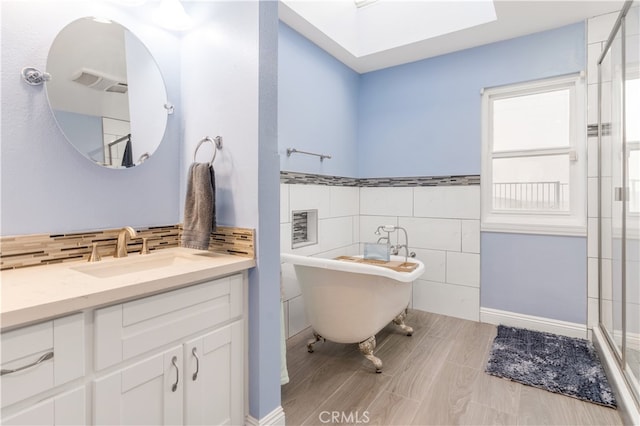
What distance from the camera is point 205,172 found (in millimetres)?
1622

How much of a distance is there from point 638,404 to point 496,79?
249cm

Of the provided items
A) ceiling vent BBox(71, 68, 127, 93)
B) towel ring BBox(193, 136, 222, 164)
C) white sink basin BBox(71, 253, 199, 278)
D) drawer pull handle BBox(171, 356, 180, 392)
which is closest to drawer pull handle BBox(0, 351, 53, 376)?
drawer pull handle BBox(171, 356, 180, 392)

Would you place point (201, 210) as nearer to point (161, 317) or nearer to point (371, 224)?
point (161, 317)

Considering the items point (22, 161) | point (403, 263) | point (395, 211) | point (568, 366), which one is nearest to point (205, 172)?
point (22, 161)

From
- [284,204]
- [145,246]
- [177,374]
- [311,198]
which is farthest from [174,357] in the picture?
[311,198]

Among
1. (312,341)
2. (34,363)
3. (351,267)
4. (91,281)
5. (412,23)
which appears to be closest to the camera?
(34,363)

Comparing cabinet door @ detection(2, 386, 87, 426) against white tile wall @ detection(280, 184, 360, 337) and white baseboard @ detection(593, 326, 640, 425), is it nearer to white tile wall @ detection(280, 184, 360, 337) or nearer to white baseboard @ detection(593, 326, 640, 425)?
white tile wall @ detection(280, 184, 360, 337)

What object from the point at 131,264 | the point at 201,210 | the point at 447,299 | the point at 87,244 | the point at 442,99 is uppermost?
the point at 442,99

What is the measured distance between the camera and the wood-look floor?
1764 mm

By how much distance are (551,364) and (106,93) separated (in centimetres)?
310

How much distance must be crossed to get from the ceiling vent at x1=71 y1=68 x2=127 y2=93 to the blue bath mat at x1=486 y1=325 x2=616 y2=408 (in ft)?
8.93

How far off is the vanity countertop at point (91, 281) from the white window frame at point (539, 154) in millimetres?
2406

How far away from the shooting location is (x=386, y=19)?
3059mm

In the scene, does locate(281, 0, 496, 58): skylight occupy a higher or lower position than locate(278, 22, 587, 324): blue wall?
higher
